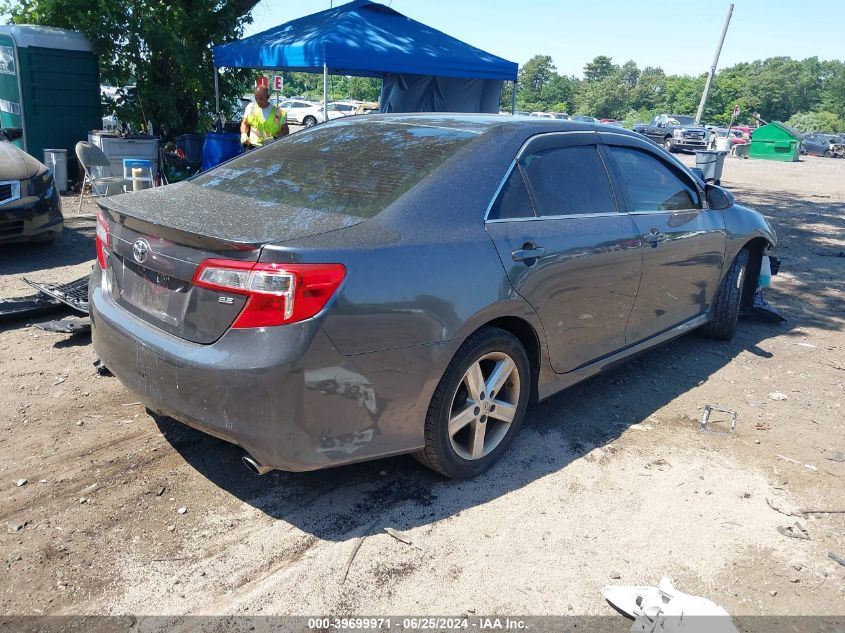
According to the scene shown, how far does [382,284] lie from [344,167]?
3.00 feet

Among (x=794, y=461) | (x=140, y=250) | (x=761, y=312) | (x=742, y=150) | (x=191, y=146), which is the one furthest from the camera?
(x=742, y=150)

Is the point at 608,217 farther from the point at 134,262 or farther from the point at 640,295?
the point at 134,262

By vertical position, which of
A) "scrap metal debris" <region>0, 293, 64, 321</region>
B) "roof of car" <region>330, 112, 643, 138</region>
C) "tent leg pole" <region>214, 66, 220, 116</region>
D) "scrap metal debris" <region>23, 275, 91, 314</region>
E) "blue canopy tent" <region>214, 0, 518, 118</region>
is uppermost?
"blue canopy tent" <region>214, 0, 518, 118</region>

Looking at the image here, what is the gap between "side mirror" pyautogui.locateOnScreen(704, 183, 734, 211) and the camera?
193 inches

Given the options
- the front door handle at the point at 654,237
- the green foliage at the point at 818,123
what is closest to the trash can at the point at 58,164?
the front door handle at the point at 654,237

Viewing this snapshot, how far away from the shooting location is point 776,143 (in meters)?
34.2

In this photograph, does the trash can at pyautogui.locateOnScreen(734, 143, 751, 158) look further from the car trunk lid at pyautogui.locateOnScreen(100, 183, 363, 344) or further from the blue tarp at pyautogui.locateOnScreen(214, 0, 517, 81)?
the car trunk lid at pyautogui.locateOnScreen(100, 183, 363, 344)

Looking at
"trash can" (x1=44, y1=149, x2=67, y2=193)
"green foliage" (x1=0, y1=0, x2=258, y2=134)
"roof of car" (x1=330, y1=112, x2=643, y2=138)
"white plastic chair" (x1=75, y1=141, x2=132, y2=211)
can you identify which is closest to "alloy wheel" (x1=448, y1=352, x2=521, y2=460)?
"roof of car" (x1=330, y1=112, x2=643, y2=138)

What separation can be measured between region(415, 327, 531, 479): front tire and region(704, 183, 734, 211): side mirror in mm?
2331

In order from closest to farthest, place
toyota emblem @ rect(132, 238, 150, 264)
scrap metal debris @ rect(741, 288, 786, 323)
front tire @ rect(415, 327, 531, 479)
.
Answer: toyota emblem @ rect(132, 238, 150, 264) < front tire @ rect(415, 327, 531, 479) < scrap metal debris @ rect(741, 288, 786, 323)

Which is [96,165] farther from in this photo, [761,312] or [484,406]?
[761,312]

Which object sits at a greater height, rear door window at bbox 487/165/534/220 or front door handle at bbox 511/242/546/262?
rear door window at bbox 487/165/534/220

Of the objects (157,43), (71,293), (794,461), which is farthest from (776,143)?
(71,293)

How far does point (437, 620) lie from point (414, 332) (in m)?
1.07
